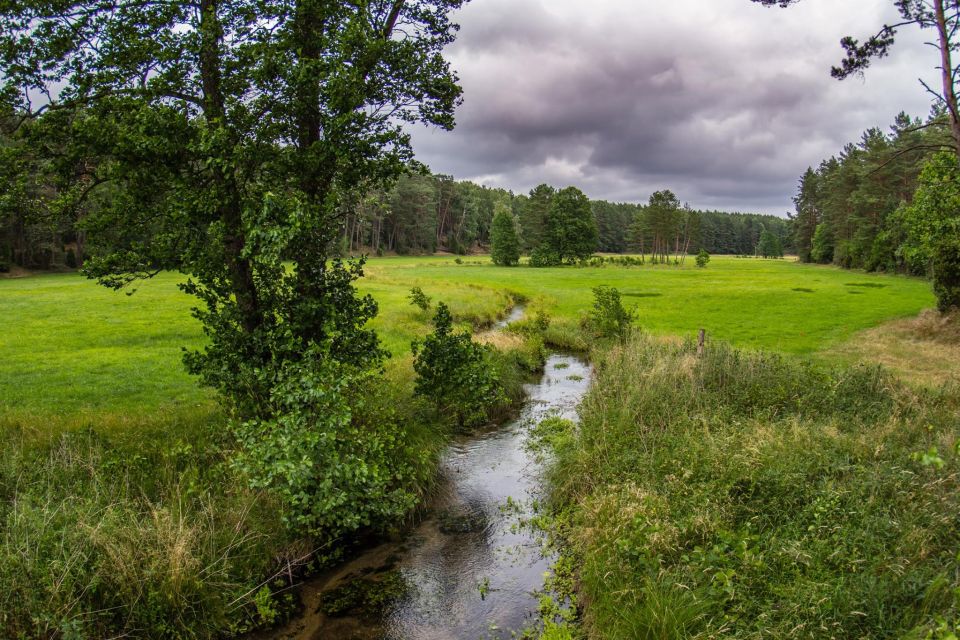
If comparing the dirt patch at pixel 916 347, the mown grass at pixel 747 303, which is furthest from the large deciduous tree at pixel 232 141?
the mown grass at pixel 747 303

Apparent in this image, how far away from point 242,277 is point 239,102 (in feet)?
11.3

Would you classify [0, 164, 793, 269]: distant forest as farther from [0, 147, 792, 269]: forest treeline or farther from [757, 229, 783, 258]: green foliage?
→ [757, 229, 783, 258]: green foliage

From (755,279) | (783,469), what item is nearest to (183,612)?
(783,469)

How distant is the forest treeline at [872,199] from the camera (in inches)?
2490

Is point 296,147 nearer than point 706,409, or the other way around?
point 296,147

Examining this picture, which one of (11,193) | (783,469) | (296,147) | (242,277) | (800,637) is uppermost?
(296,147)

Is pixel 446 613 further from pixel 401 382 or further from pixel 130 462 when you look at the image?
pixel 401 382

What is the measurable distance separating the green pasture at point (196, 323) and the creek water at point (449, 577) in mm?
7616

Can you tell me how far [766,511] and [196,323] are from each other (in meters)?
28.2

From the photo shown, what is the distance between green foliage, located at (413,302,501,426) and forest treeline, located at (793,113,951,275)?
55791 mm

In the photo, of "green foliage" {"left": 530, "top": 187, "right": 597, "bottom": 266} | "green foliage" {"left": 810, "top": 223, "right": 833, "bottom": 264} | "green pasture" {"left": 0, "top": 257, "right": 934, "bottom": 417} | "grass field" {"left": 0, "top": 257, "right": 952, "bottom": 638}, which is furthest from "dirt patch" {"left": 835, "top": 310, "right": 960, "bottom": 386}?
"green foliage" {"left": 810, "top": 223, "right": 833, "bottom": 264}

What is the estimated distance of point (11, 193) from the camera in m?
9.95

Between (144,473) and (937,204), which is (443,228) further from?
(144,473)

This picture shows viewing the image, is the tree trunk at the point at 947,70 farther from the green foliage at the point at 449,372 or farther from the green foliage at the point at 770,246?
the green foliage at the point at 770,246
